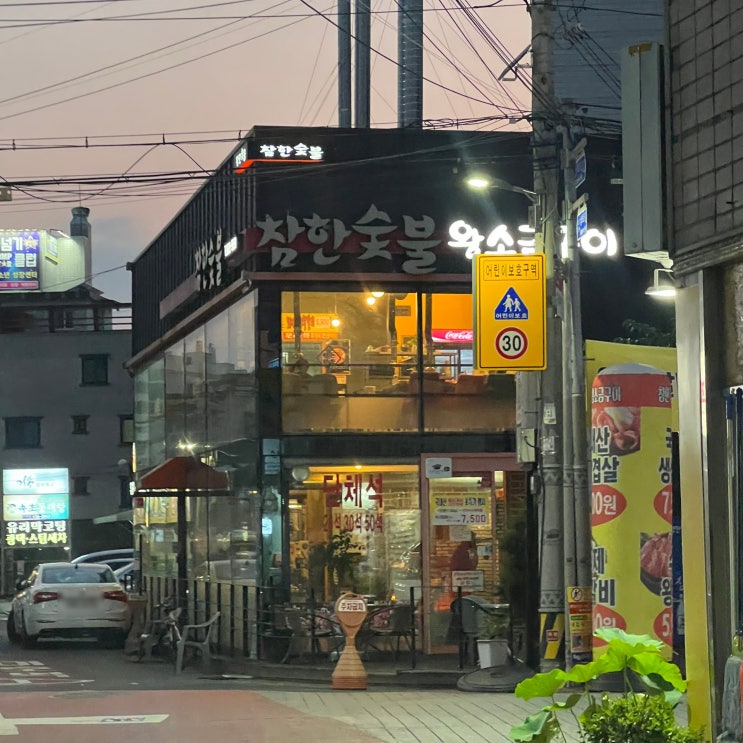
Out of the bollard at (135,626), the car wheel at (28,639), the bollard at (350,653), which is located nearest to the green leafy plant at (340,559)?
the bollard at (135,626)

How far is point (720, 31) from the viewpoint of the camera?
368 inches

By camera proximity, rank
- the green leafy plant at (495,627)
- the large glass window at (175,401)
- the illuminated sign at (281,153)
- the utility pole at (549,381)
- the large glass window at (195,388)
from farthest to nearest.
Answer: the large glass window at (175,401) < the large glass window at (195,388) < the illuminated sign at (281,153) < the green leafy plant at (495,627) < the utility pole at (549,381)

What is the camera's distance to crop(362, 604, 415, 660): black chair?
69.4ft

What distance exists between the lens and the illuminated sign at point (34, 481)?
5378 cm

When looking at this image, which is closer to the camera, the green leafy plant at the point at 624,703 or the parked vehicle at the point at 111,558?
the green leafy plant at the point at 624,703

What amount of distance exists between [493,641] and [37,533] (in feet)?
125

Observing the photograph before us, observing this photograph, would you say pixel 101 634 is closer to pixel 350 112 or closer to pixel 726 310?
pixel 350 112

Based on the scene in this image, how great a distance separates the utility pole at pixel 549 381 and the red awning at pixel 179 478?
302 inches

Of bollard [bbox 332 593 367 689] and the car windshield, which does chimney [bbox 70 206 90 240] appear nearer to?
the car windshield

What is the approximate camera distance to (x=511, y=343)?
18.1 metres

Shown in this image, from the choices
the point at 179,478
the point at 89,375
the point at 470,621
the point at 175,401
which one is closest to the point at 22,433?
the point at 89,375

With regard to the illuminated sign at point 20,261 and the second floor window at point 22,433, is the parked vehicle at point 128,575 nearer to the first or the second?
the second floor window at point 22,433

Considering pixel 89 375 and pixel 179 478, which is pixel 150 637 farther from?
pixel 89 375

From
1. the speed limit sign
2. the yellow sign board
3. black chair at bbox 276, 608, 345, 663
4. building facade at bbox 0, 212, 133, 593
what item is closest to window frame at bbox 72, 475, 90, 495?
building facade at bbox 0, 212, 133, 593
